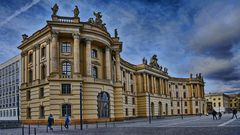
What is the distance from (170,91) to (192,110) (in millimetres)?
15379

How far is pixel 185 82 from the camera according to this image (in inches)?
4791

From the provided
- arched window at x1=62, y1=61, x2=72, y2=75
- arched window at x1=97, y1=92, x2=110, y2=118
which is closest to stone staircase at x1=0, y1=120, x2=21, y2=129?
arched window at x1=62, y1=61, x2=72, y2=75

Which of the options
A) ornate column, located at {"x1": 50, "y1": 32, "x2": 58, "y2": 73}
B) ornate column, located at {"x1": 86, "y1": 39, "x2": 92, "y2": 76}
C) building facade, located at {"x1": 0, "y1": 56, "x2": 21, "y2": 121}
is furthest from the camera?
building facade, located at {"x1": 0, "y1": 56, "x2": 21, "y2": 121}

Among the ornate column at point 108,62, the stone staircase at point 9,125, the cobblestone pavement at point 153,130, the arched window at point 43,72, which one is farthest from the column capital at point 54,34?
the cobblestone pavement at point 153,130

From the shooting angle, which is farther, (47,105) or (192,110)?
(192,110)

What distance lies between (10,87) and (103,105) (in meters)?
32.2

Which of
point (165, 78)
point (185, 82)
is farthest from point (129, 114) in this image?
point (185, 82)

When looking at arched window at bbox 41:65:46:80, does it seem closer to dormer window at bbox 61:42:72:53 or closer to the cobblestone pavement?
dormer window at bbox 61:42:72:53

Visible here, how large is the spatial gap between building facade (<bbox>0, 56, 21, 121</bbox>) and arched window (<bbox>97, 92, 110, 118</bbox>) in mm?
24910

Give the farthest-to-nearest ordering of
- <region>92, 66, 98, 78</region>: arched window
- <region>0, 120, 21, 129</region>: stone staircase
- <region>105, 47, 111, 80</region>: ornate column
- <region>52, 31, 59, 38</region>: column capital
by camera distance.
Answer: <region>105, 47, 111, 80</region>: ornate column < <region>92, 66, 98, 78</region>: arched window < <region>52, 31, 59, 38</region>: column capital < <region>0, 120, 21, 129</region>: stone staircase

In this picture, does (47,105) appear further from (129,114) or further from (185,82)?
(185,82)

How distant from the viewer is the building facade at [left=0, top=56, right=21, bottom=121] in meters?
69.7

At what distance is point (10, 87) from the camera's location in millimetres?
73938

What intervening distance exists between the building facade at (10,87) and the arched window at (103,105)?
24910mm
